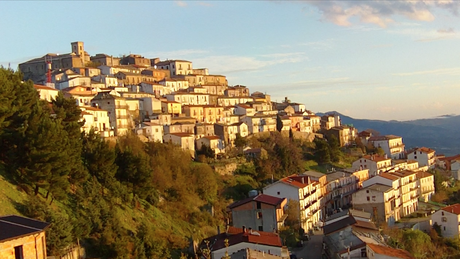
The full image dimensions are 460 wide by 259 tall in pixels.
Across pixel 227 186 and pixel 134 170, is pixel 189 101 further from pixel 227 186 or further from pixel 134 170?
pixel 134 170

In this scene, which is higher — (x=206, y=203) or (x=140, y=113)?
(x=140, y=113)

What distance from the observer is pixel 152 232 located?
1179 inches

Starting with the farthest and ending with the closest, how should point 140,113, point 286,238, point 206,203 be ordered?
point 140,113, point 206,203, point 286,238

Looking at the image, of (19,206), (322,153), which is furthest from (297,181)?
(19,206)

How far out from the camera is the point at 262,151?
56.1 metres

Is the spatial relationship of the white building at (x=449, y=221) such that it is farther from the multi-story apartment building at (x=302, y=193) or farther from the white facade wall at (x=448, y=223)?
the multi-story apartment building at (x=302, y=193)

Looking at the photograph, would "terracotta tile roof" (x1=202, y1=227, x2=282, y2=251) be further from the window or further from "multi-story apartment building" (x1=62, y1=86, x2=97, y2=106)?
"multi-story apartment building" (x1=62, y1=86, x2=97, y2=106)

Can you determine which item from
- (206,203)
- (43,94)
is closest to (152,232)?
(206,203)

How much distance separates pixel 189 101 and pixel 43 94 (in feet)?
72.9

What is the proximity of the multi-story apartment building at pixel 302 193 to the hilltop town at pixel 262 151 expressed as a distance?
0.09m

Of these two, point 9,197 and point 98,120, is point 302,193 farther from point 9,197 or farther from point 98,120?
point 9,197

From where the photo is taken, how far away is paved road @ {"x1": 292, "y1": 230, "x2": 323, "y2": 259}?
117ft

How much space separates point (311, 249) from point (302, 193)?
754 centimetres

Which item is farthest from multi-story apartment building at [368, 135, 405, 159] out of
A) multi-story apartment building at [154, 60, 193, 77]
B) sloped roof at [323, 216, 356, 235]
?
sloped roof at [323, 216, 356, 235]
